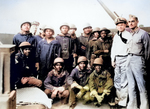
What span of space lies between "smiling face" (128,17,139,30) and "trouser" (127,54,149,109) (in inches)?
26.3

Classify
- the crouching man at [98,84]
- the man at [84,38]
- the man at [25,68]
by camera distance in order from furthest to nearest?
the man at [84,38]
the crouching man at [98,84]
the man at [25,68]

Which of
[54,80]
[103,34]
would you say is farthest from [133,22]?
[54,80]

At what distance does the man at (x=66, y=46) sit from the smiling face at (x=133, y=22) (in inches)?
56.0

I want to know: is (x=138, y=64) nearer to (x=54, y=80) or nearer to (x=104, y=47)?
(x=104, y=47)

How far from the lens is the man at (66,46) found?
423cm

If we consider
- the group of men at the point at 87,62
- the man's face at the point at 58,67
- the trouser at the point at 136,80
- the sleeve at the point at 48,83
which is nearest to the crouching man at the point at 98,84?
the group of men at the point at 87,62

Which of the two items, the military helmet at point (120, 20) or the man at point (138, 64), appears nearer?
the man at point (138, 64)

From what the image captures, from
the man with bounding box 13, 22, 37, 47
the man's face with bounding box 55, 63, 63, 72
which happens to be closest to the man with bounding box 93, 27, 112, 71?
the man's face with bounding box 55, 63, 63, 72

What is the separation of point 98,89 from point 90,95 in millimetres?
225

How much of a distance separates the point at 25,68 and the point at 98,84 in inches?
65.8

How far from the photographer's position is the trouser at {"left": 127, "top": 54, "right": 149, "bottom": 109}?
4137 millimetres

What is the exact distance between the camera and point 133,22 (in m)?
4.26

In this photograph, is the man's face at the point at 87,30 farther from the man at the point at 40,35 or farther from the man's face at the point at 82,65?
the man at the point at 40,35

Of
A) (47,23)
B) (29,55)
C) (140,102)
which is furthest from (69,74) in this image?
(140,102)
